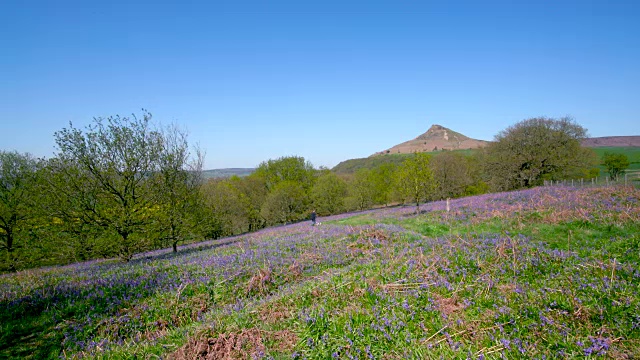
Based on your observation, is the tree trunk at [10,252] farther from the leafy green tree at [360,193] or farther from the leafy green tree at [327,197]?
the leafy green tree at [360,193]

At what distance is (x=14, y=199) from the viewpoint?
860 inches

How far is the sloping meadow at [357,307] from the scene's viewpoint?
405 cm

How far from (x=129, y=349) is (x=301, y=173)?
6350 cm

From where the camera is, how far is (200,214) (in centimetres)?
1906

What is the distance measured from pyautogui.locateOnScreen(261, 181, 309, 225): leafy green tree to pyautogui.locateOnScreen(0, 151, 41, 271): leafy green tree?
1326 inches

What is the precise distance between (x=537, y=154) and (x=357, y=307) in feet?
160

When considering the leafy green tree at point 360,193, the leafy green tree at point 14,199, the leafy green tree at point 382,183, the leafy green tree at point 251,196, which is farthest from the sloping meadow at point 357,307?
the leafy green tree at point 382,183

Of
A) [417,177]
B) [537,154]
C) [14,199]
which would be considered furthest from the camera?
[537,154]

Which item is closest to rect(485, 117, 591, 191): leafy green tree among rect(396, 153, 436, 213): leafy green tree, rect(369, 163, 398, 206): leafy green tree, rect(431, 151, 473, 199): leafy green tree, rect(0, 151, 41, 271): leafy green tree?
rect(431, 151, 473, 199): leafy green tree

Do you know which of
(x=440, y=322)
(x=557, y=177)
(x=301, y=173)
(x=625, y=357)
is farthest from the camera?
(x=301, y=173)

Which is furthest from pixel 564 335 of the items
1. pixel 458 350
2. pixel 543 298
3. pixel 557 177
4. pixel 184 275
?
pixel 557 177

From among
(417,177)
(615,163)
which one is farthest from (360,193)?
(615,163)

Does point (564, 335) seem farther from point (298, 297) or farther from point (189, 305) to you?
point (189, 305)

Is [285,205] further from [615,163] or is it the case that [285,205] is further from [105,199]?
[615,163]
